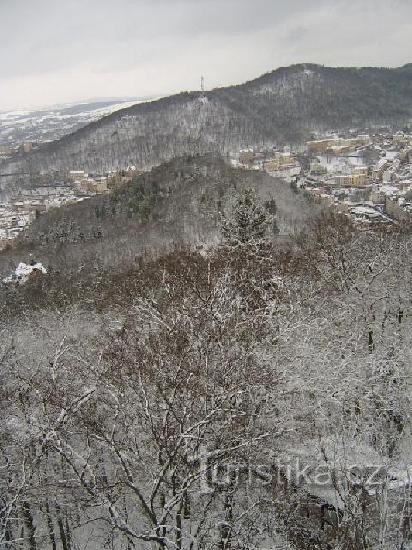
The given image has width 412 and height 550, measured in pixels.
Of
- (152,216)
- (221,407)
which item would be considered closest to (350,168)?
(152,216)

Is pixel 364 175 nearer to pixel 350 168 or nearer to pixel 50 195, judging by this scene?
pixel 350 168

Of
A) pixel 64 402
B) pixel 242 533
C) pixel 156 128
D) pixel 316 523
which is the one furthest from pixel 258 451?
pixel 156 128

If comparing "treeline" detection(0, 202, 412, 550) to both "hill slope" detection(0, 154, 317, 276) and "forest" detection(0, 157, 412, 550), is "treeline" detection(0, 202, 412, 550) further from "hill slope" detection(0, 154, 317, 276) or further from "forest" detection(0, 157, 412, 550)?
"hill slope" detection(0, 154, 317, 276)

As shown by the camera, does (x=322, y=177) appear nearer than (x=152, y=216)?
No

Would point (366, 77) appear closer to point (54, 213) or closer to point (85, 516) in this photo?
point (54, 213)

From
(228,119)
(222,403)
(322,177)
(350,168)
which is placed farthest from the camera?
(228,119)

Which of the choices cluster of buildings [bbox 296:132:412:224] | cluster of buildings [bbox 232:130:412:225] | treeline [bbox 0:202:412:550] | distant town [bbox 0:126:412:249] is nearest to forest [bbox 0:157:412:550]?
treeline [bbox 0:202:412:550]

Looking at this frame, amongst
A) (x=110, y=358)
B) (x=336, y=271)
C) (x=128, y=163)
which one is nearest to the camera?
(x=110, y=358)
